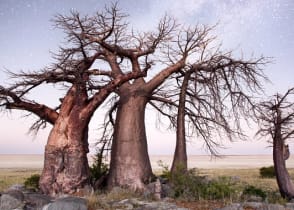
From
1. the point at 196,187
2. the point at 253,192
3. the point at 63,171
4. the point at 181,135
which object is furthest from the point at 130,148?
the point at 253,192

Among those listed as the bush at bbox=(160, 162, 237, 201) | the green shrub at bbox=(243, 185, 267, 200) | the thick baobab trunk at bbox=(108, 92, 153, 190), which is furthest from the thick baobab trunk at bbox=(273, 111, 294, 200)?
the thick baobab trunk at bbox=(108, 92, 153, 190)

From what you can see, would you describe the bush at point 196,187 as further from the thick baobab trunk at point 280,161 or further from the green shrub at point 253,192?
the thick baobab trunk at point 280,161

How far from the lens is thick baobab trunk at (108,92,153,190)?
12078 mm

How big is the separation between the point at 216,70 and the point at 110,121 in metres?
4.47

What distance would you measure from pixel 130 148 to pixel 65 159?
6.34 feet

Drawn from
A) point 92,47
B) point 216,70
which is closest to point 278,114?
point 216,70

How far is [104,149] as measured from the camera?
1503 cm

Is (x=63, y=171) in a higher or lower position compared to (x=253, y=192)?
higher

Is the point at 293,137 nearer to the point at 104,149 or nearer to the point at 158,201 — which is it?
the point at 158,201

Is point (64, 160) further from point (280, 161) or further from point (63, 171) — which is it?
point (280, 161)

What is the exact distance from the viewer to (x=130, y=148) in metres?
12.3

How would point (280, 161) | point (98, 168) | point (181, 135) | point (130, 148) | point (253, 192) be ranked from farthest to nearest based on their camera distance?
1. point (98, 168)
2. point (181, 135)
3. point (130, 148)
4. point (280, 161)
5. point (253, 192)

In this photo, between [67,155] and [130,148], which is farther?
[130,148]

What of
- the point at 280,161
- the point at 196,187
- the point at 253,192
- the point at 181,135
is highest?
the point at 181,135
